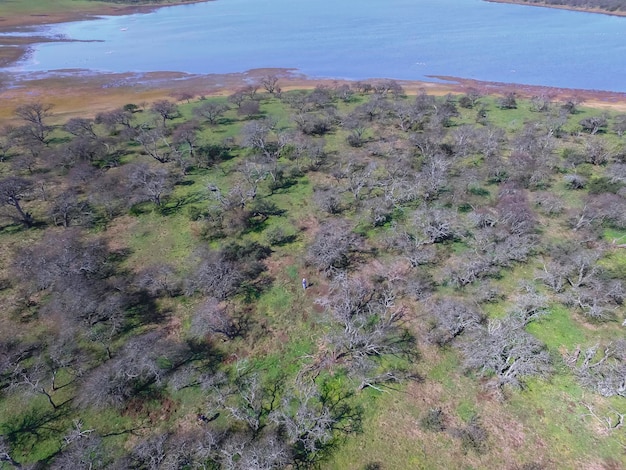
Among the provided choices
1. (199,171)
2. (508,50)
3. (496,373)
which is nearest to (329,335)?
(496,373)

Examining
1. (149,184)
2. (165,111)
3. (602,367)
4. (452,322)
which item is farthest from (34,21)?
(602,367)

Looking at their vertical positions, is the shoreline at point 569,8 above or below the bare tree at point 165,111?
above

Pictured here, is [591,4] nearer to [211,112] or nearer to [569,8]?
[569,8]

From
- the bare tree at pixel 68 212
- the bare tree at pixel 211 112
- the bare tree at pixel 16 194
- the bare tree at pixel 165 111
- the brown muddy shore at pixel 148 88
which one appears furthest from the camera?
the brown muddy shore at pixel 148 88

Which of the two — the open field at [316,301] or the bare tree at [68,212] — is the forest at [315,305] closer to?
the open field at [316,301]

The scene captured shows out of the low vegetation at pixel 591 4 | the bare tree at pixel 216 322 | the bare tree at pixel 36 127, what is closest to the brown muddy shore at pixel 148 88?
the bare tree at pixel 36 127

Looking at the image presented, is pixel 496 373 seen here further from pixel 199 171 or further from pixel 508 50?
pixel 508 50

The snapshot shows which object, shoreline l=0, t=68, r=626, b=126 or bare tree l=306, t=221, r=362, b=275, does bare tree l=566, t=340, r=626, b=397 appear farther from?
shoreline l=0, t=68, r=626, b=126
